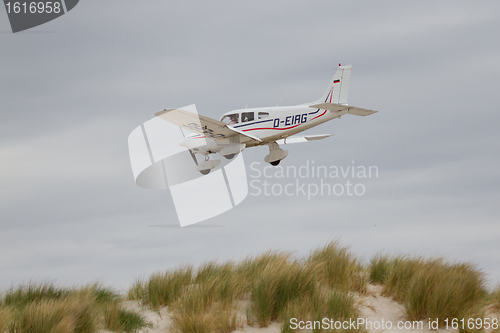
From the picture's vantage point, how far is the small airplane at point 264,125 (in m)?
19.5

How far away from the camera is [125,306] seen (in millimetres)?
11680

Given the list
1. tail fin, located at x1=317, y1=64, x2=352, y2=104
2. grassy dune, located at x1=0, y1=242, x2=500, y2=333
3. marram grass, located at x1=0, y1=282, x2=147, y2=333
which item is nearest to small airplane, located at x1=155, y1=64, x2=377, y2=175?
tail fin, located at x1=317, y1=64, x2=352, y2=104

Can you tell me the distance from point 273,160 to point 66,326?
12.4m

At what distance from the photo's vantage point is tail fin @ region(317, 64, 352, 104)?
20.5m

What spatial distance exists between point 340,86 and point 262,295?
12.4 metres

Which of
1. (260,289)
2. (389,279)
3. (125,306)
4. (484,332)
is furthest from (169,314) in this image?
(484,332)

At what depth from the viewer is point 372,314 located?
35.3ft

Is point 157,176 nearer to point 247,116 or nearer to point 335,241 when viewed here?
point 247,116

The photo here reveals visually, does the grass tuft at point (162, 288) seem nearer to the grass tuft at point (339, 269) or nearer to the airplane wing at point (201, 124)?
the grass tuft at point (339, 269)

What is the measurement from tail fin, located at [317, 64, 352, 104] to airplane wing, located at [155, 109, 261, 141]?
4012 mm

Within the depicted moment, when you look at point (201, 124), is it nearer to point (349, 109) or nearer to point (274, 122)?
point (274, 122)

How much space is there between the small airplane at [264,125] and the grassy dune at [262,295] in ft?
25.2

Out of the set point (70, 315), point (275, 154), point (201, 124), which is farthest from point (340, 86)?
point (70, 315)

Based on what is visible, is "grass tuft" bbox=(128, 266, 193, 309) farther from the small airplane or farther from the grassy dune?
the small airplane
